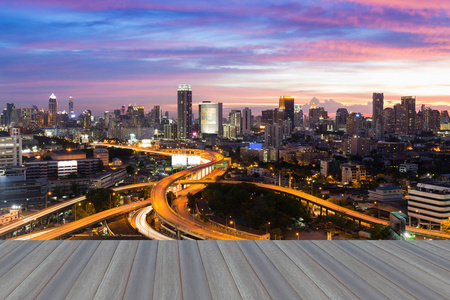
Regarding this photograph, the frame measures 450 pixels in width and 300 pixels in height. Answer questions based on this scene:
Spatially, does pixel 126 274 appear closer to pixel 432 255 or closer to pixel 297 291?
pixel 297 291

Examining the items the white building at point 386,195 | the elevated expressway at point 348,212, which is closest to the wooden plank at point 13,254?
the elevated expressway at point 348,212

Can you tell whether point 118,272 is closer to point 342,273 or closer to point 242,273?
point 242,273

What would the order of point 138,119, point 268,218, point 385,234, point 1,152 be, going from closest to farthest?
point 385,234
point 268,218
point 1,152
point 138,119

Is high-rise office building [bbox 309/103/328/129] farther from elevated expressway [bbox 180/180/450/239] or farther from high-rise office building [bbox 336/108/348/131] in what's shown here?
elevated expressway [bbox 180/180/450/239]

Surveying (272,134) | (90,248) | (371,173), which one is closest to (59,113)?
(272,134)

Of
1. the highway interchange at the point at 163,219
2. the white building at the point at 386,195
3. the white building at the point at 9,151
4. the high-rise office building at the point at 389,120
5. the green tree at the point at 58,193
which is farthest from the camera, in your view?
the high-rise office building at the point at 389,120

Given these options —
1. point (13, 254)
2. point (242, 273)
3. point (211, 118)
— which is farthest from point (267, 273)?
point (211, 118)

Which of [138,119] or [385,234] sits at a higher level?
[138,119]

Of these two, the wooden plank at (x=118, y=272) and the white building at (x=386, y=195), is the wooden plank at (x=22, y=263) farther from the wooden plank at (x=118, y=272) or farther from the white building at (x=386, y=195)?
the white building at (x=386, y=195)
